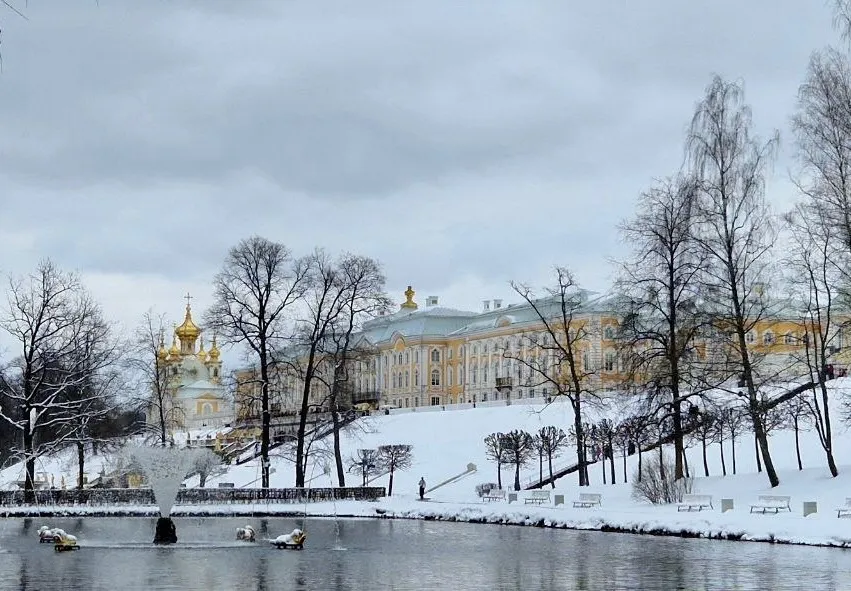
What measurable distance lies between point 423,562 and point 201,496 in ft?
75.1

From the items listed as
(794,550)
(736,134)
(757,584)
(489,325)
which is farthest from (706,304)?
(489,325)

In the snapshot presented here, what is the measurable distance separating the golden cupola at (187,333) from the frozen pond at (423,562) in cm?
10053

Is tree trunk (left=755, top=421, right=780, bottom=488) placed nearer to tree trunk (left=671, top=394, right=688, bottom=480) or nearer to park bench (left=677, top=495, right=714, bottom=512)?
tree trunk (left=671, top=394, right=688, bottom=480)

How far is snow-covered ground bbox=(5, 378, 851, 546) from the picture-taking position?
26984 mm

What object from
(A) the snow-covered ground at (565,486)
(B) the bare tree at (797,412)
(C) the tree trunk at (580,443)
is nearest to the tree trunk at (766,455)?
(A) the snow-covered ground at (565,486)

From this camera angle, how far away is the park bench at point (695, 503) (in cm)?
3127

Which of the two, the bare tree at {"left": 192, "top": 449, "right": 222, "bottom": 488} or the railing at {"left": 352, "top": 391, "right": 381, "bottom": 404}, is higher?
the railing at {"left": 352, "top": 391, "right": 381, "bottom": 404}

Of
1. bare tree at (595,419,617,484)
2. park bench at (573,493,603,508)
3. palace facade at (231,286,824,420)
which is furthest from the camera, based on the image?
palace facade at (231,286,824,420)

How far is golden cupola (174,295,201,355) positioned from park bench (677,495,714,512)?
99779 millimetres

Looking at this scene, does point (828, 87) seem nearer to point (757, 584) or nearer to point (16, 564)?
point (757, 584)

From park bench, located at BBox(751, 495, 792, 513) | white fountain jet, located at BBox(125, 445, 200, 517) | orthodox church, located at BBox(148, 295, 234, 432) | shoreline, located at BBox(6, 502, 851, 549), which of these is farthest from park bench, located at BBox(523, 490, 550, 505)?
orthodox church, located at BBox(148, 295, 234, 432)

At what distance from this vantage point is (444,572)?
18.9m

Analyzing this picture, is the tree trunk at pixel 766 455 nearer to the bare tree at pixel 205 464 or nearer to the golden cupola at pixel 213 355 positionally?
the bare tree at pixel 205 464

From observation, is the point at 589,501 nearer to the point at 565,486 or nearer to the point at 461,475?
the point at 565,486
